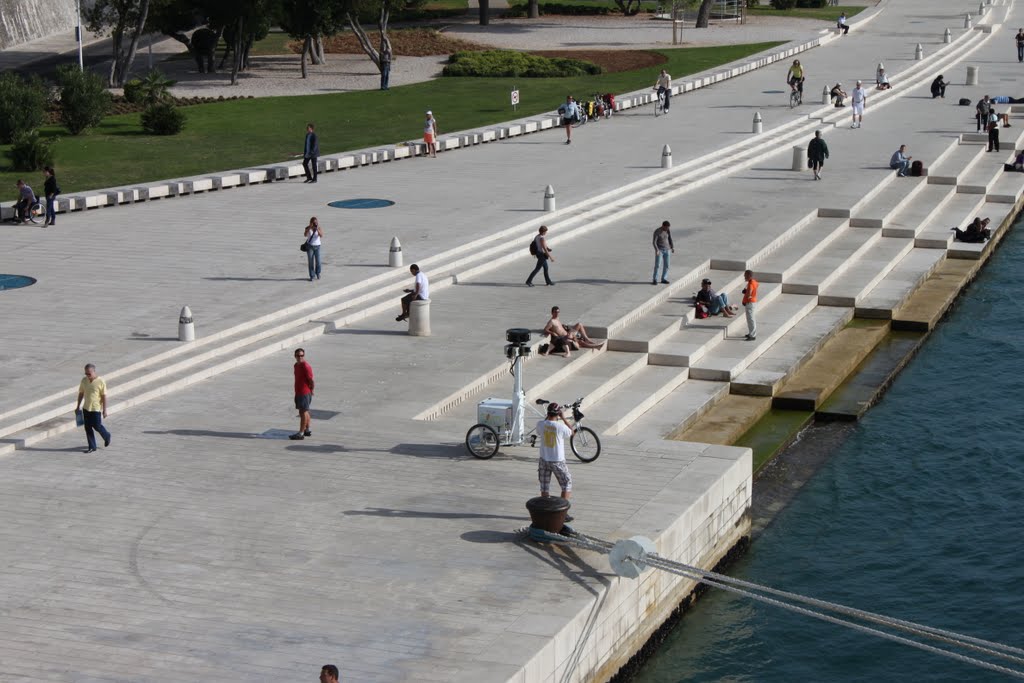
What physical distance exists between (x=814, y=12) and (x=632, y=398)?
223 ft

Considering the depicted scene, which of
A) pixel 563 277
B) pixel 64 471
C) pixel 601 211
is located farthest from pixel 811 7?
pixel 64 471

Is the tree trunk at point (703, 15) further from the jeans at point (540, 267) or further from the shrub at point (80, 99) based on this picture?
the jeans at point (540, 267)

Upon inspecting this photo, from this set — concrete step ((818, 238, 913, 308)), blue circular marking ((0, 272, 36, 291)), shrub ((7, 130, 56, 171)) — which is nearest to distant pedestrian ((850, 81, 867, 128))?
concrete step ((818, 238, 913, 308))

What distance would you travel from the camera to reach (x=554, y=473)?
59.4 ft

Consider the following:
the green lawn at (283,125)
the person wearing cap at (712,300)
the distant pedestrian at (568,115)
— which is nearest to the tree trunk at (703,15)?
the green lawn at (283,125)

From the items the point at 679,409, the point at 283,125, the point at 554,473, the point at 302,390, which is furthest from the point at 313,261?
the point at 283,125

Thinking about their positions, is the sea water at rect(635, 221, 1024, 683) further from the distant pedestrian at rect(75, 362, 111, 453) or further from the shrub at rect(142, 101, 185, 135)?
the shrub at rect(142, 101, 185, 135)

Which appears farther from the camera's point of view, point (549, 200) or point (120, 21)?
point (120, 21)

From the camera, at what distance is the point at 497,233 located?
33.7 meters

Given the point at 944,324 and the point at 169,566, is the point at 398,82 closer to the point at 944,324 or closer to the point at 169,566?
the point at 944,324

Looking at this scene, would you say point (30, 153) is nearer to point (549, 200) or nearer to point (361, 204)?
point (361, 204)

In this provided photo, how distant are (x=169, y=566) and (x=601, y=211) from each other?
22.4 metres

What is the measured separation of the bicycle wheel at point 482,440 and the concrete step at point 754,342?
7492 millimetres

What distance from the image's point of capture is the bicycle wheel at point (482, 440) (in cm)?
2005
